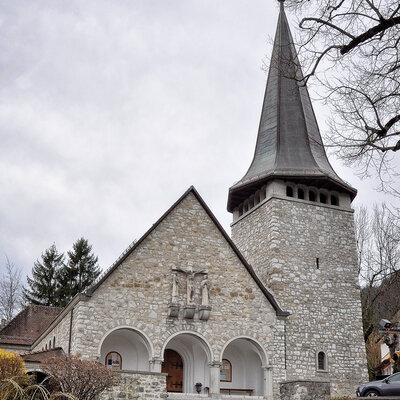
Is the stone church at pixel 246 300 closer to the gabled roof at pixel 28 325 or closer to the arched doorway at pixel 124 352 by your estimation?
the arched doorway at pixel 124 352

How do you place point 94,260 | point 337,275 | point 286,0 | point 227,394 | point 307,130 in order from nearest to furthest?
1. point 286,0
2. point 227,394
3. point 337,275
4. point 307,130
5. point 94,260

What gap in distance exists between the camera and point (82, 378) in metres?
14.3

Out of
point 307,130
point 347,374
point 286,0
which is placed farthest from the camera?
point 307,130

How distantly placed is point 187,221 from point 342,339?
27.1 ft

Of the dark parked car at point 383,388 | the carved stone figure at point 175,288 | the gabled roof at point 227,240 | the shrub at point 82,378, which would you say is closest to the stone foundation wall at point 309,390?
the dark parked car at point 383,388

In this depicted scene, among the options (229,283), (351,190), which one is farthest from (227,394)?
(351,190)

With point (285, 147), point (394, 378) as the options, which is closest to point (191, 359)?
point (394, 378)

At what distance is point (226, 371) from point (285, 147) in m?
10.9

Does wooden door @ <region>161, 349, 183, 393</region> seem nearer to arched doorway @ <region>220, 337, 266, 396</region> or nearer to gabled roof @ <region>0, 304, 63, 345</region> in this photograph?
arched doorway @ <region>220, 337, 266, 396</region>

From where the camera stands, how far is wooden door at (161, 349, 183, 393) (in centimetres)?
2164

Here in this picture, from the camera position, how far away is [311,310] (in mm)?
24016

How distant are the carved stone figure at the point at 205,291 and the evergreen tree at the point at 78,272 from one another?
2759 cm

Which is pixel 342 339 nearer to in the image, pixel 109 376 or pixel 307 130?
pixel 307 130

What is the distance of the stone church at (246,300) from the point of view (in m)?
20.1
